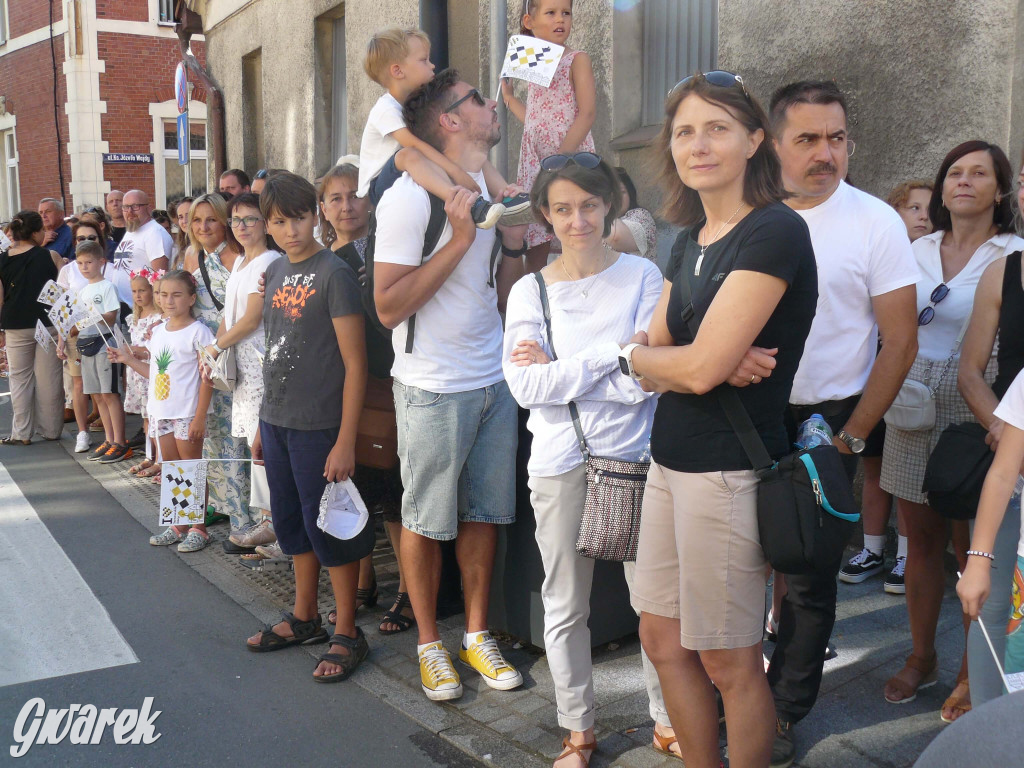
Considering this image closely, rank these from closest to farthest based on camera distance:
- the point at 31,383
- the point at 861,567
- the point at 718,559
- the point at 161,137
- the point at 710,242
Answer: the point at 718,559 < the point at 710,242 < the point at 861,567 < the point at 31,383 < the point at 161,137

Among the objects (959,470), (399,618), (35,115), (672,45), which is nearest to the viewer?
(959,470)

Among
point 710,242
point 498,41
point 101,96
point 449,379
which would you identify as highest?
point 101,96

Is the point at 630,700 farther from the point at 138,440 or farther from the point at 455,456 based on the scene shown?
the point at 138,440

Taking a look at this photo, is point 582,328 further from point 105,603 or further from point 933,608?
point 105,603

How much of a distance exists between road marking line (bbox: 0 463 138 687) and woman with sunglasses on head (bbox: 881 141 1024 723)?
10.5ft

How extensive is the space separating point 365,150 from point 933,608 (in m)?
2.90

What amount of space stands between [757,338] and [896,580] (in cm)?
284

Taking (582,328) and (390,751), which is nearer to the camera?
(582,328)

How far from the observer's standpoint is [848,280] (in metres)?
3.01

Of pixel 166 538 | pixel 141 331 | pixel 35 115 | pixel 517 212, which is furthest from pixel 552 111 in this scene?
pixel 35 115

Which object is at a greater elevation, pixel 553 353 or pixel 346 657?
pixel 553 353

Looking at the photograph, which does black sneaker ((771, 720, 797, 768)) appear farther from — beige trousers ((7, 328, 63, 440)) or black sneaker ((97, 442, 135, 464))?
beige trousers ((7, 328, 63, 440))

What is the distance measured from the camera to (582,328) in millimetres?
3096

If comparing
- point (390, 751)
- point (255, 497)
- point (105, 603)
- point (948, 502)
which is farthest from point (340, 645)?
point (948, 502)
